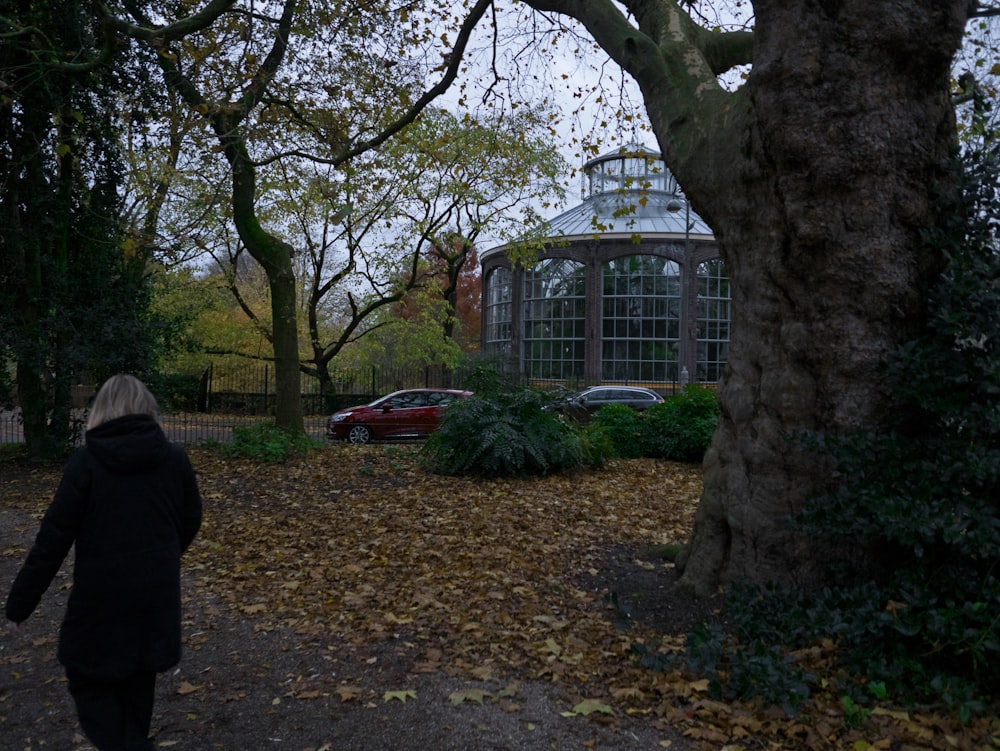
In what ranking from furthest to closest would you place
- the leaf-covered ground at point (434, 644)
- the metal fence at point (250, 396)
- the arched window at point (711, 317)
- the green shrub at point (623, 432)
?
1. the arched window at point (711, 317)
2. the metal fence at point (250, 396)
3. the green shrub at point (623, 432)
4. the leaf-covered ground at point (434, 644)

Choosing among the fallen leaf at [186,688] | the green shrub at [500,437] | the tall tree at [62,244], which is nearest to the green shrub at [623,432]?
the green shrub at [500,437]

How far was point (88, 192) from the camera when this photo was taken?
13.0 metres

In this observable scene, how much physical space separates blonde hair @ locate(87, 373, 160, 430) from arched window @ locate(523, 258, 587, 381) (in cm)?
3509

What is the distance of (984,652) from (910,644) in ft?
1.22

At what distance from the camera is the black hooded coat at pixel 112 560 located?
3.09m

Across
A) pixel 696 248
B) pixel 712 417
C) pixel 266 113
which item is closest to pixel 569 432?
pixel 712 417

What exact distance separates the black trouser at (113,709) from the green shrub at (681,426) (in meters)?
11.6

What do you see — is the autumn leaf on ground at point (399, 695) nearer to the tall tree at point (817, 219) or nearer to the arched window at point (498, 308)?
Result: the tall tree at point (817, 219)

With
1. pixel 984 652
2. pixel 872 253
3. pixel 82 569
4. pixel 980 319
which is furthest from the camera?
pixel 872 253

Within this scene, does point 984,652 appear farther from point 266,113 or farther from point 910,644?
point 266,113

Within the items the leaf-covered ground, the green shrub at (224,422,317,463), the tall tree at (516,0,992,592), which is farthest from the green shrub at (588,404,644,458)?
the tall tree at (516,0,992,592)

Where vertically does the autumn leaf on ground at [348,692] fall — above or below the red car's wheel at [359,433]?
below

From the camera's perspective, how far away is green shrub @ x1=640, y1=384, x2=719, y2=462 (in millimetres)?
13891

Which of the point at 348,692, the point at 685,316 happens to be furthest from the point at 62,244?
the point at 685,316
